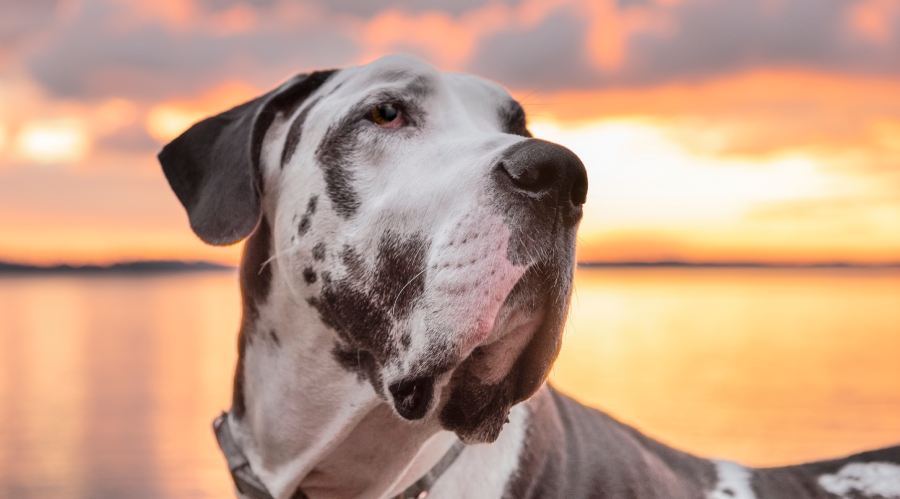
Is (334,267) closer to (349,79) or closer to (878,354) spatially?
(349,79)

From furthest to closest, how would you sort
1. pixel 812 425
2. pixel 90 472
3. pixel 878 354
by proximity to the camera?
pixel 878 354
pixel 812 425
pixel 90 472

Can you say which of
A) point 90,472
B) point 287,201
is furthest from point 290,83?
point 90,472

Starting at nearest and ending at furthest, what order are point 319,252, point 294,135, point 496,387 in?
point 496,387
point 319,252
point 294,135

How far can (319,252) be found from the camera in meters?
3.92

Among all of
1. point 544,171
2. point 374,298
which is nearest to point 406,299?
point 374,298

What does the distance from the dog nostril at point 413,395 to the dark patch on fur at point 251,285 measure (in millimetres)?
795

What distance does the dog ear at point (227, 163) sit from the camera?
4.28 meters

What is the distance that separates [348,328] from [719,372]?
→ 106 feet

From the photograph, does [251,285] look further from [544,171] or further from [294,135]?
[544,171]

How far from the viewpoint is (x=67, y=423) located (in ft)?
77.6

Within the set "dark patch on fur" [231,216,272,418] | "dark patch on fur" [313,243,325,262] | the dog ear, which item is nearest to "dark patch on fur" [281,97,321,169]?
the dog ear

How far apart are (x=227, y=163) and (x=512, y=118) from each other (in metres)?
1.14

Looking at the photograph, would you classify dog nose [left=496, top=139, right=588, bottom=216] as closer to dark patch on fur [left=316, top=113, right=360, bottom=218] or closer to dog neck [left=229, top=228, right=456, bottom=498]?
dark patch on fur [left=316, top=113, right=360, bottom=218]

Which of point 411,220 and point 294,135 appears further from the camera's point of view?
point 294,135
